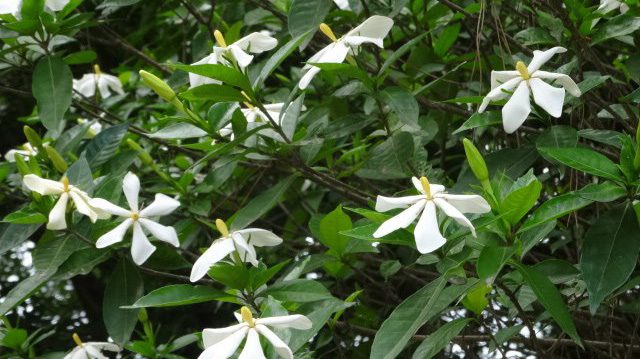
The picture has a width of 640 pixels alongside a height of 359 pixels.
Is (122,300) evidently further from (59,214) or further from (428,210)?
(428,210)

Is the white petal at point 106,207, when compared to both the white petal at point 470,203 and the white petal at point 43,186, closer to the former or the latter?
the white petal at point 43,186

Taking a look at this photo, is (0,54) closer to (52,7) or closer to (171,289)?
(52,7)

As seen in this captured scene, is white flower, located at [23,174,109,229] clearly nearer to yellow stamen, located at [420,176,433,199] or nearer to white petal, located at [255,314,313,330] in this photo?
white petal, located at [255,314,313,330]

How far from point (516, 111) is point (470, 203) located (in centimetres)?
22

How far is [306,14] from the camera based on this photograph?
179cm

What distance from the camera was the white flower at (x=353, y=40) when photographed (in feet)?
5.11

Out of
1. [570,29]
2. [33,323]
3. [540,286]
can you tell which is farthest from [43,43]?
[33,323]

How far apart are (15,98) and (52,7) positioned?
1.82 meters

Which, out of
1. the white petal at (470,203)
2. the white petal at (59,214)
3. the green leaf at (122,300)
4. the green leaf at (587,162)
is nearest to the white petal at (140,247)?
the white petal at (59,214)

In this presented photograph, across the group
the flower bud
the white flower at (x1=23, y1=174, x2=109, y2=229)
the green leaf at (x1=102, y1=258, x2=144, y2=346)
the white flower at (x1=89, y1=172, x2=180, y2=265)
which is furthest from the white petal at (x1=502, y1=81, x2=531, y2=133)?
the flower bud

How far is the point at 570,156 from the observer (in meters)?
1.33

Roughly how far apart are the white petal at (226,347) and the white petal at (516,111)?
1.65 feet

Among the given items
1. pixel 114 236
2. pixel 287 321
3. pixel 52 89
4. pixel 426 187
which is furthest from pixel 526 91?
pixel 52 89

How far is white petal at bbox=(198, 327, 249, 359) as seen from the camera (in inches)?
46.3
